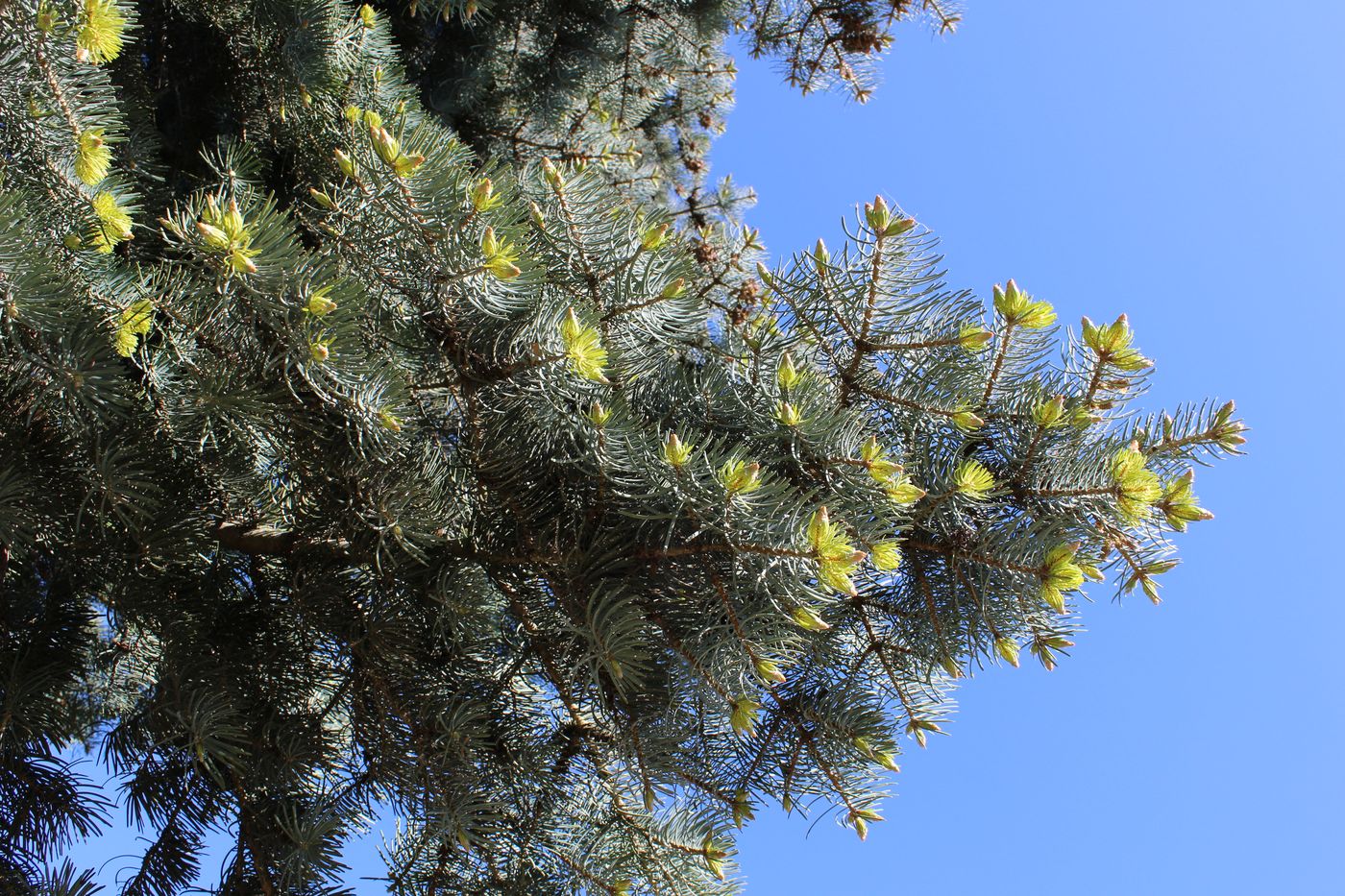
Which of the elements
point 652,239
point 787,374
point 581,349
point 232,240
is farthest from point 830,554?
point 232,240

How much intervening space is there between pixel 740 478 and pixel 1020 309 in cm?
47

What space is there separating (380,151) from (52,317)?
0.44 m

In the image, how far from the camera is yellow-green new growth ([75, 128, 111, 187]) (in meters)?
1.22

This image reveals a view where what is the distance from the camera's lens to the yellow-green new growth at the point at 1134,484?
1122mm

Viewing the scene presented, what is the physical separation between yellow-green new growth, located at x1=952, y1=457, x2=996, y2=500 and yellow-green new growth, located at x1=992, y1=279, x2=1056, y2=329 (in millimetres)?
203

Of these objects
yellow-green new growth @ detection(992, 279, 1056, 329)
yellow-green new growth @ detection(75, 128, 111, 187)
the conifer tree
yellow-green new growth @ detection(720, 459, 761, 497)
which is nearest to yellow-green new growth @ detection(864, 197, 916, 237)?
the conifer tree

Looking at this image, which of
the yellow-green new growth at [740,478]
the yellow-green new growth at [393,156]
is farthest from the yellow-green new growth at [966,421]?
the yellow-green new growth at [393,156]

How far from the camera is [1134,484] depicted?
1.13 metres

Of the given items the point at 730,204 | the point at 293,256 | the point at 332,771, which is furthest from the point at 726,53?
the point at 332,771

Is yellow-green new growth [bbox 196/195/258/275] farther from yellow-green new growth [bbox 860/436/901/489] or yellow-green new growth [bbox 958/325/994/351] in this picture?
yellow-green new growth [bbox 958/325/994/351]

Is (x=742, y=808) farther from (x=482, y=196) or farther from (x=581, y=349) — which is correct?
(x=482, y=196)

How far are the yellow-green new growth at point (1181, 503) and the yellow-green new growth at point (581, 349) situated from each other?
77cm

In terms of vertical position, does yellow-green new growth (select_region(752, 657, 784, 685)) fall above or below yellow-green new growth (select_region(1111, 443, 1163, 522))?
below

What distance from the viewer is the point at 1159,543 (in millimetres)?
1241
